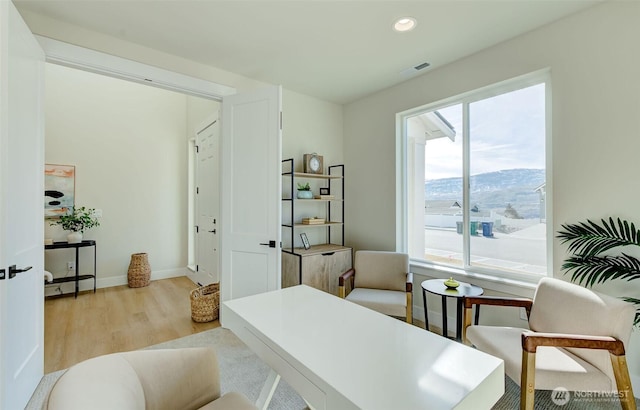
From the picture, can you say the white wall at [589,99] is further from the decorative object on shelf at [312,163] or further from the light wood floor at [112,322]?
the light wood floor at [112,322]

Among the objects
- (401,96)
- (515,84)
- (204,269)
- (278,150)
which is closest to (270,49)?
(278,150)

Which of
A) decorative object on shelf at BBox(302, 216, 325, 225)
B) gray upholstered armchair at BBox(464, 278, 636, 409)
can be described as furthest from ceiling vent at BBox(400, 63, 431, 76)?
gray upholstered armchair at BBox(464, 278, 636, 409)

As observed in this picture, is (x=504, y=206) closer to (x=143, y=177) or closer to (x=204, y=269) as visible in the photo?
(x=204, y=269)

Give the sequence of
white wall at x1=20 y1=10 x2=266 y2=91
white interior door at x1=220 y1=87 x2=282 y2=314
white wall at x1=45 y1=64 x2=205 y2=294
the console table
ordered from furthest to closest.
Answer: white wall at x1=45 y1=64 x2=205 y2=294
the console table
white interior door at x1=220 y1=87 x2=282 y2=314
white wall at x1=20 y1=10 x2=266 y2=91

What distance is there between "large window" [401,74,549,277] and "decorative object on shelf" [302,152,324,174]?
1.07 meters

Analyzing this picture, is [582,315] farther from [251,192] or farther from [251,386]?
[251,192]

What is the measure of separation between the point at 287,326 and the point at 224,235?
73.4 inches

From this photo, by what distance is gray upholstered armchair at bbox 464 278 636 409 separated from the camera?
4.98 feet

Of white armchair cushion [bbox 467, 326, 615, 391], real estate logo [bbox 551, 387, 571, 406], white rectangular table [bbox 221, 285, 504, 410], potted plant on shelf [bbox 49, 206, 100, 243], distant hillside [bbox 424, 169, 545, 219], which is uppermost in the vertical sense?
distant hillside [bbox 424, 169, 545, 219]

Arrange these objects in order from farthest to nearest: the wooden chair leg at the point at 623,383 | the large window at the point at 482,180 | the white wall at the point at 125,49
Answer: the large window at the point at 482,180
the white wall at the point at 125,49
the wooden chair leg at the point at 623,383

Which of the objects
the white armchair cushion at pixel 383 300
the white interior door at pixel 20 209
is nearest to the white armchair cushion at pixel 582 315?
the white armchair cushion at pixel 383 300

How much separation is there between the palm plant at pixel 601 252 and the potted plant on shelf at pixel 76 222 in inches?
216

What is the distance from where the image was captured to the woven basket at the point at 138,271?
4477mm

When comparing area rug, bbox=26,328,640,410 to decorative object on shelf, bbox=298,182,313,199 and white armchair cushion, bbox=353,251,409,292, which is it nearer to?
white armchair cushion, bbox=353,251,409,292
